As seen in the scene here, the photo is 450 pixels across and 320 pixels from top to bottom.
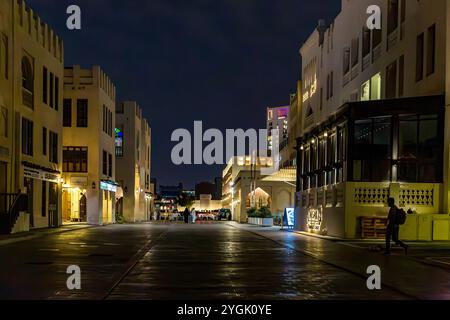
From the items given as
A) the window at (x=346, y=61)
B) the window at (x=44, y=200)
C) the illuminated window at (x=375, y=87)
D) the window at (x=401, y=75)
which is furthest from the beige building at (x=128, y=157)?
the window at (x=401, y=75)

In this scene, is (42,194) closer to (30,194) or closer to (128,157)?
(30,194)

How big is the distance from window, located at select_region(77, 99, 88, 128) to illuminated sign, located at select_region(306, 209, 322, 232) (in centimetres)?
2505

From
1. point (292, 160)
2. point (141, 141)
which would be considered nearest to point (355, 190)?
point (292, 160)

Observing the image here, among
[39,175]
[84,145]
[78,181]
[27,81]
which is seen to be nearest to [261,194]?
[84,145]

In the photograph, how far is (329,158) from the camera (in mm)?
36938

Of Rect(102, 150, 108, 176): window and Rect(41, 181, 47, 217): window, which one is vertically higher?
Rect(102, 150, 108, 176): window

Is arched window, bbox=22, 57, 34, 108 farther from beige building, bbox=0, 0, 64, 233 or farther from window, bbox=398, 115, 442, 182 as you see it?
window, bbox=398, 115, 442, 182

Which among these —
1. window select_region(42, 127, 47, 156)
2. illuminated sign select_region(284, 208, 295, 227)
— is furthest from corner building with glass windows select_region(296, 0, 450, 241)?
window select_region(42, 127, 47, 156)

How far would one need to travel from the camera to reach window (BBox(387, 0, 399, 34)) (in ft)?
122

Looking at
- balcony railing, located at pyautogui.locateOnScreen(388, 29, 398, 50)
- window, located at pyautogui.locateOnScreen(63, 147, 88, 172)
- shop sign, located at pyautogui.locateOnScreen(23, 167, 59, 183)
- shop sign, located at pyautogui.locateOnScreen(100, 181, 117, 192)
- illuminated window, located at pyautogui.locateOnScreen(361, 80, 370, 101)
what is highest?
balcony railing, located at pyautogui.locateOnScreen(388, 29, 398, 50)

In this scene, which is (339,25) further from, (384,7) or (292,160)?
(292,160)

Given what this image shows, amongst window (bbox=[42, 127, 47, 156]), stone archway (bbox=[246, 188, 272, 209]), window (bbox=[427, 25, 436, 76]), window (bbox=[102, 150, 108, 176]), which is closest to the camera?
window (bbox=[427, 25, 436, 76])

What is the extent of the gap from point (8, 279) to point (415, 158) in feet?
69.5

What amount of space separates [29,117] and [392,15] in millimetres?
21634
